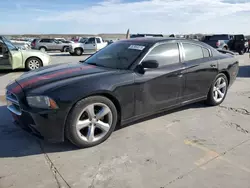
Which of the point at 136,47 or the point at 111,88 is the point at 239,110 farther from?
the point at 111,88

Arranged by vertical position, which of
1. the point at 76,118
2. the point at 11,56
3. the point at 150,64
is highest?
the point at 150,64

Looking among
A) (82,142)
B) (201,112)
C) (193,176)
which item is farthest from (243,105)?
(82,142)

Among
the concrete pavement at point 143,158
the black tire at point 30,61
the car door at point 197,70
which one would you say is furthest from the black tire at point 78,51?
the car door at point 197,70

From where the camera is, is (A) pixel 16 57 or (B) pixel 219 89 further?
(A) pixel 16 57

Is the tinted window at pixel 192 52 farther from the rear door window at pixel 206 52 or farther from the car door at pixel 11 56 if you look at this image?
the car door at pixel 11 56

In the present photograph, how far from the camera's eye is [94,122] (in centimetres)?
334

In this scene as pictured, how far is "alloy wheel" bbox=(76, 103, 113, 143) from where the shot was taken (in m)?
3.22

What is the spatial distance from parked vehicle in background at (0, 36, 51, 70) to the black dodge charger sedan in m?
6.12

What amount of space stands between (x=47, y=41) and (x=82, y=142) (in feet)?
74.9

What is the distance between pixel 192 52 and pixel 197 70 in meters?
0.36

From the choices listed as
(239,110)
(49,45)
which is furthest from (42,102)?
(49,45)

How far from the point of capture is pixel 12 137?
362 cm

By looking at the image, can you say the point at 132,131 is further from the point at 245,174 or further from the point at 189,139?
the point at 245,174

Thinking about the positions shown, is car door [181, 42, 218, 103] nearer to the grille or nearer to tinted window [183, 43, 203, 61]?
tinted window [183, 43, 203, 61]
